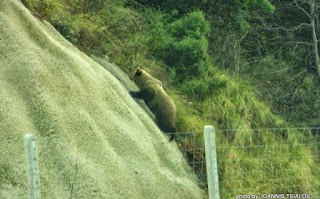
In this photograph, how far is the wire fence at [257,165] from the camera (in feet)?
38.7

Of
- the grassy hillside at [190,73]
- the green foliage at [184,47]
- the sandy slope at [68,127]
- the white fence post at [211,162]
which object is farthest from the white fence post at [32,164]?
the green foliage at [184,47]

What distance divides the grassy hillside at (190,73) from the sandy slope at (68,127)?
1.43 metres

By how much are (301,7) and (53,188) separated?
37.2 ft

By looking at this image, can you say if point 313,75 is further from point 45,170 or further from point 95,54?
point 45,170

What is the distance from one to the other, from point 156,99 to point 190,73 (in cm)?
189

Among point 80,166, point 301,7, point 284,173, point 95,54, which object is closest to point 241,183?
point 284,173

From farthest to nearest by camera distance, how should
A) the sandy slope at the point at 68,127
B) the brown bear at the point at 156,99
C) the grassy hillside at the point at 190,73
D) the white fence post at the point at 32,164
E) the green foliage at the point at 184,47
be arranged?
the green foliage at the point at 184,47 < the grassy hillside at the point at 190,73 < the brown bear at the point at 156,99 < the sandy slope at the point at 68,127 < the white fence post at the point at 32,164

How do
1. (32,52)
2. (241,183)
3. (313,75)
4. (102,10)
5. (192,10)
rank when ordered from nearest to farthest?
(32,52) → (241,183) → (102,10) → (192,10) → (313,75)

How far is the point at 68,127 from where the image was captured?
9125 mm

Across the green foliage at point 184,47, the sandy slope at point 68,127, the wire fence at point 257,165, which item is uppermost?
the green foliage at point 184,47

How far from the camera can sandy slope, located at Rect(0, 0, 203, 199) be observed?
28.3 feet

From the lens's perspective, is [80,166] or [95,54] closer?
[80,166]

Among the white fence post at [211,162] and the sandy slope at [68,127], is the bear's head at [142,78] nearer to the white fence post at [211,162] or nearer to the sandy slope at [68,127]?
the sandy slope at [68,127]

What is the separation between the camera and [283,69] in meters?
17.2
